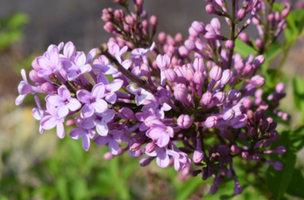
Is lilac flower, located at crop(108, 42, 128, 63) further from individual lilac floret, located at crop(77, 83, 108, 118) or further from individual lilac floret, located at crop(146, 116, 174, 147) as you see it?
individual lilac floret, located at crop(146, 116, 174, 147)

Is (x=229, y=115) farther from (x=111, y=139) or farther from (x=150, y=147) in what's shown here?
(x=111, y=139)

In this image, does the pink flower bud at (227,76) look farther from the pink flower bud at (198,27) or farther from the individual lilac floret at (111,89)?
Result: the individual lilac floret at (111,89)

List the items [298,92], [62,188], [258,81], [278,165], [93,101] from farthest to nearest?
[62,188] < [298,92] < [278,165] < [258,81] < [93,101]

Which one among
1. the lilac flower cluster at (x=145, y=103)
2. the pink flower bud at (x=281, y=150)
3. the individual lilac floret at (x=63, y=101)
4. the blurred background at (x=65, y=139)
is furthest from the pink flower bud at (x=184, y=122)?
the blurred background at (x=65, y=139)

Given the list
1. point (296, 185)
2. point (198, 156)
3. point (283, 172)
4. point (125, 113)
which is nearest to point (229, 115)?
point (198, 156)

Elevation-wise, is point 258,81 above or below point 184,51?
below

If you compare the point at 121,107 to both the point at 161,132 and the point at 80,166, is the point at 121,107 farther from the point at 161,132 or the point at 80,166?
the point at 80,166
